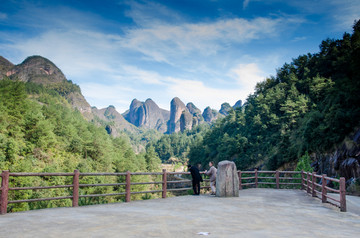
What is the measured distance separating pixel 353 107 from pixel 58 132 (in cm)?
5860

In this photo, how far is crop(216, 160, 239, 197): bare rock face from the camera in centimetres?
1267

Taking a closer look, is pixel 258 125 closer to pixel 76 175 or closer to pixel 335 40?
pixel 335 40

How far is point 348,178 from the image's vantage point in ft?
84.9

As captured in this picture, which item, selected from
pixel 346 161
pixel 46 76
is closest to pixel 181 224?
pixel 346 161

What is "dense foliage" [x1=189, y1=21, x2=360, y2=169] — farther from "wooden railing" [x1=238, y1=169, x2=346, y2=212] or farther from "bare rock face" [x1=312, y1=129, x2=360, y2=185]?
"wooden railing" [x1=238, y1=169, x2=346, y2=212]

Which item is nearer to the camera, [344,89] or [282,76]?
[344,89]

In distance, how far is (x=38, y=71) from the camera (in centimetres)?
17850

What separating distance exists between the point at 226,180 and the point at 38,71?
192 m

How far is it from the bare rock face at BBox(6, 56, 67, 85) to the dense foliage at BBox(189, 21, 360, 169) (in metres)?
138

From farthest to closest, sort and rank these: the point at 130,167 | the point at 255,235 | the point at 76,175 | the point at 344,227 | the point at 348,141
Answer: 1. the point at 130,167
2. the point at 348,141
3. the point at 76,175
4. the point at 344,227
5. the point at 255,235

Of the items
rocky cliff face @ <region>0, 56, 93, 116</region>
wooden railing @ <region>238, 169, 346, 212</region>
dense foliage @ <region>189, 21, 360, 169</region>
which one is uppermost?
rocky cliff face @ <region>0, 56, 93, 116</region>

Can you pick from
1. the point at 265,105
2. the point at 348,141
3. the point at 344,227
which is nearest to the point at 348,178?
the point at 348,141

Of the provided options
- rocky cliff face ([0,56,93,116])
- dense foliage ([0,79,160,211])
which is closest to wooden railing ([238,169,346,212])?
dense foliage ([0,79,160,211])

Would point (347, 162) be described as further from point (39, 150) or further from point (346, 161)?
point (39, 150)
